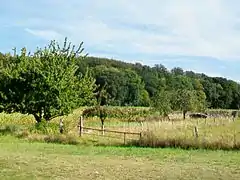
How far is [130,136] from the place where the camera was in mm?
29438

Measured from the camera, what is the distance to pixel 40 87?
32031mm

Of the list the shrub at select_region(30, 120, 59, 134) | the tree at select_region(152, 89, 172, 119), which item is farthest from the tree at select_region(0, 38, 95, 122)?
the tree at select_region(152, 89, 172, 119)

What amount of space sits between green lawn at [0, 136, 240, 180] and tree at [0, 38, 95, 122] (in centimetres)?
1038

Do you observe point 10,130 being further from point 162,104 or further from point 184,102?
point 184,102

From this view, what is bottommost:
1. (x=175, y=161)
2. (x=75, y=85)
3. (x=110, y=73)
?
(x=175, y=161)

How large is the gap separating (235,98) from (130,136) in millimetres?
93684

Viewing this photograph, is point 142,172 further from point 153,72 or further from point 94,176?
point 153,72

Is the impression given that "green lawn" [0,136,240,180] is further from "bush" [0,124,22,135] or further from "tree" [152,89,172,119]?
"tree" [152,89,172,119]

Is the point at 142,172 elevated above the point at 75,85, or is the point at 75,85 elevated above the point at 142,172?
the point at 75,85

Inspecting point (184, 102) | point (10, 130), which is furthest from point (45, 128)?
point (184, 102)

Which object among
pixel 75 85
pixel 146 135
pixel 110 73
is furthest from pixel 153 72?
pixel 146 135

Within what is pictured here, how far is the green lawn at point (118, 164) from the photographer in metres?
13.3

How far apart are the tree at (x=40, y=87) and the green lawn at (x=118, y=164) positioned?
34.0ft

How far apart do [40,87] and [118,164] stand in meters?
17.1
